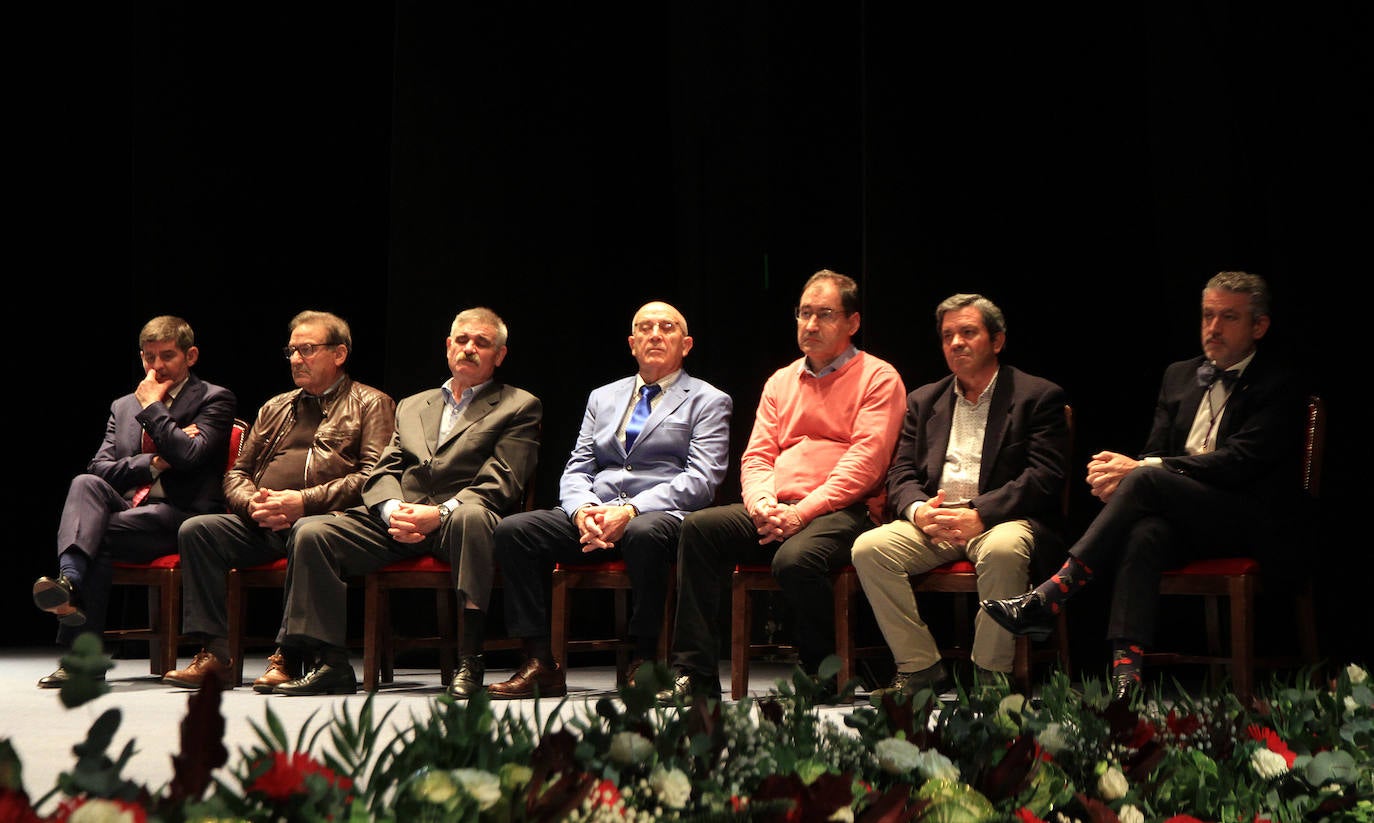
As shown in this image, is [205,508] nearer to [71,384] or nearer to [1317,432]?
[71,384]

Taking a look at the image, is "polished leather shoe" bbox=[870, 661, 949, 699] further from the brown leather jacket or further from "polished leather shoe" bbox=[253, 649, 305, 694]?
the brown leather jacket

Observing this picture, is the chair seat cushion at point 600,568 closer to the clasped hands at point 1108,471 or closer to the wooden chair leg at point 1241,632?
the clasped hands at point 1108,471

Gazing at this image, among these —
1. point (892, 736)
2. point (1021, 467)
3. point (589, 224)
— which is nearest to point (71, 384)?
point (589, 224)

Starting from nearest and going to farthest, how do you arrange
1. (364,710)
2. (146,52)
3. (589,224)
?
1. (364,710)
2. (589,224)
3. (146,52)

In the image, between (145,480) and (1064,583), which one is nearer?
(1064,583)

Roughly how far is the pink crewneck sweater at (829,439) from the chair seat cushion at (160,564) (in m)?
1.85

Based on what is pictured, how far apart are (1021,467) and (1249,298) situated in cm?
75

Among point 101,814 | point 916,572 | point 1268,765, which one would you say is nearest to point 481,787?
point 101,814

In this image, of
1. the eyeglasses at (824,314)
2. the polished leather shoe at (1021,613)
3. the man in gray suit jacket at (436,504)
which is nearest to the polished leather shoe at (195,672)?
the man in gray suit jacket at (436,504)

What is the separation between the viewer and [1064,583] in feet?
11.1

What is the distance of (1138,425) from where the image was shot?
4.18 meters

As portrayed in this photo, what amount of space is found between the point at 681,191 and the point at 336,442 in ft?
4.96

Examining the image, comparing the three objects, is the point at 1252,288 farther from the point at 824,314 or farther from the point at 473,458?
the point at 473,458

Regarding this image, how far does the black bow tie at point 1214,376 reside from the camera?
365 cm
